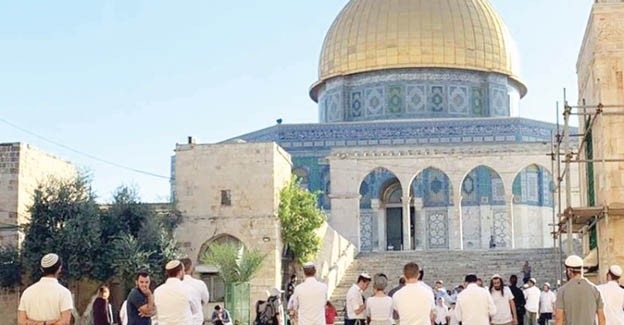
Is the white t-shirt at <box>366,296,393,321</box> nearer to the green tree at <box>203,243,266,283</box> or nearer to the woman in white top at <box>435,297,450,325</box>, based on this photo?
the woman in white top at <box>435,297,450,325</box>

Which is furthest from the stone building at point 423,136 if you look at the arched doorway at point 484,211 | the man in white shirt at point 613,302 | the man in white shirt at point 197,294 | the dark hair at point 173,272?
the dark hair at point 173,272

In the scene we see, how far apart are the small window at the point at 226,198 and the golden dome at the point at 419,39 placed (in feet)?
48.9

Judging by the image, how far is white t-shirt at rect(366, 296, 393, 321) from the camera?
411 inches

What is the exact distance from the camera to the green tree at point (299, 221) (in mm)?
24703

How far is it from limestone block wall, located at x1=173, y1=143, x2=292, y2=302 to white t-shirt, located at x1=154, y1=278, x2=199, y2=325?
15719 mm

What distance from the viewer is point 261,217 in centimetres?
2408

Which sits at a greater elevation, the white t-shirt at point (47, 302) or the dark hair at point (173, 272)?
the dark hair at point (173, 272)

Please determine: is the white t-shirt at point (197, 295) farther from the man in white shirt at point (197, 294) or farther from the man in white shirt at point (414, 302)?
the man in white shirt at point (414, 302)

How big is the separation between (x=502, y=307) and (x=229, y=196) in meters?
13.9

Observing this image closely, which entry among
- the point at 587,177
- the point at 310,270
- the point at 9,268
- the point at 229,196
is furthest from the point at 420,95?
the point at 310,270

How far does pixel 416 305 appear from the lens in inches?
323

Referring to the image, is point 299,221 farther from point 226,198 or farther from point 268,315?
point 268,315

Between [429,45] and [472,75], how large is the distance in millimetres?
1916

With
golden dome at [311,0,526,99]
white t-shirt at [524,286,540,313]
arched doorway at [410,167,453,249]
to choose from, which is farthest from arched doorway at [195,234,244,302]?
golden dome at [311,0,526,99]
